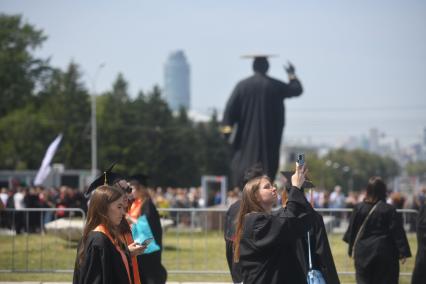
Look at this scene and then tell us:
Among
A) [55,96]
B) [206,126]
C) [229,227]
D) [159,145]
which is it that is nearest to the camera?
[229,227]

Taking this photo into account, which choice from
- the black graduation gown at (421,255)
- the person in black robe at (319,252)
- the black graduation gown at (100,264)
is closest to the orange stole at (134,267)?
the black graduation gown at (100,264)

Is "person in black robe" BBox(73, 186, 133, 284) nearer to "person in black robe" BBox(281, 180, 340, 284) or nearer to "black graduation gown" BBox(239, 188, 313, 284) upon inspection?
"black graduation gown" BBox(239, 188, 313, 284)

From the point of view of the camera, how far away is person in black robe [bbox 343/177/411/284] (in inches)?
442

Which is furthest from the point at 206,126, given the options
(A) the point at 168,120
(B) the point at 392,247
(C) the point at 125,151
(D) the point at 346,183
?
(B) the point at 392,247

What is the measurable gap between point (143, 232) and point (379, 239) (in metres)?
2.82

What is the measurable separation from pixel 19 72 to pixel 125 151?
53.3 feet

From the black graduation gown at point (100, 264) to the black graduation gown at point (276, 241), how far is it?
1121 mm

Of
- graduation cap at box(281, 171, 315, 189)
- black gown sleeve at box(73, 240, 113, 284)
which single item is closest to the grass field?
graduation cap at box(281, 171, 315, 189)

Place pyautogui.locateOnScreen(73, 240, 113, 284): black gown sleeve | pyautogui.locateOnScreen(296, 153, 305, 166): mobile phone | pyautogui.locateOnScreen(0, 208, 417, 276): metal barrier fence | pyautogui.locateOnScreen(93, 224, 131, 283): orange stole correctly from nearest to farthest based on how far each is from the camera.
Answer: pyautogui.locateOnScreen(73, 240, 113, 284): black gown sleeve → pyautogui.locateOnScreen(93, 224, 131, 283): orange stole → pyautogui.locateOnScreen(296, 153, 305, 166): mobile phone → pyautogui.locateOnScreen(0, 208, 417, 276): metal barrier fence

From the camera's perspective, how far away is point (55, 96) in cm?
7194

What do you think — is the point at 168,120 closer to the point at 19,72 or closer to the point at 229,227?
the point at 19,72

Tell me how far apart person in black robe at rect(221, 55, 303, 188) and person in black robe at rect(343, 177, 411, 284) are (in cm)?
756

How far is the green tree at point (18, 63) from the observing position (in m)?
62.6

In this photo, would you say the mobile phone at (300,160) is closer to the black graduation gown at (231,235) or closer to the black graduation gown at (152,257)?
the black graduation gown at (231,235)
